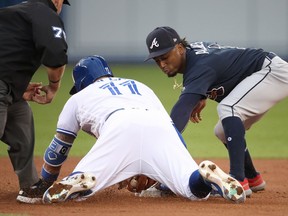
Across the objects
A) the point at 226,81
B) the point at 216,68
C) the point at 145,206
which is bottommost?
the point at 145,206

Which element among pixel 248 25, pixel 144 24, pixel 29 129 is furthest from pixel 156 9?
pixel 29 129

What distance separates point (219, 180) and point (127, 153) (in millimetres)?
766

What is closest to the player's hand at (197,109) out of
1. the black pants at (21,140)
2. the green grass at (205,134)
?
the black pants at (21,140)

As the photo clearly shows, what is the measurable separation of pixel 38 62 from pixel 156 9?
57.2 ft

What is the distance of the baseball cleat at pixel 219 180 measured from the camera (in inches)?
240

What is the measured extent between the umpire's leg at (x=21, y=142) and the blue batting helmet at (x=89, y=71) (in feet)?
1.96

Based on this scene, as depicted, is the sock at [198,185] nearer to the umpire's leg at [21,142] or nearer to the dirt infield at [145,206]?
the dirt infield at [145,206]

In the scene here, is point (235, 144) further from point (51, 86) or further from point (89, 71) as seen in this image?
point (51, 86)

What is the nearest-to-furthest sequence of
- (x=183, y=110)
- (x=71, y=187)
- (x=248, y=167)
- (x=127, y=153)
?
(x=71, y=187)
(x=127, y=153)
(x=183, y=110)
(x=248, y=167)

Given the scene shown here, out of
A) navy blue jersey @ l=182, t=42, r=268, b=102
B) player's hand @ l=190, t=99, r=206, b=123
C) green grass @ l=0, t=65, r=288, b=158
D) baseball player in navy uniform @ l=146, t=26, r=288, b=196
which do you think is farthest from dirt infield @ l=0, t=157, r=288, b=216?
green grass @ l=0, t=65, r=288, b=158

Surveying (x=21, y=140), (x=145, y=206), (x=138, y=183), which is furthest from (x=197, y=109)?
(x=21, y=140)

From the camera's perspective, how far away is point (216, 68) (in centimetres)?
722

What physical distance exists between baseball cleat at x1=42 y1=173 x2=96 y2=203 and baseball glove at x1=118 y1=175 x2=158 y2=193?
53 cm

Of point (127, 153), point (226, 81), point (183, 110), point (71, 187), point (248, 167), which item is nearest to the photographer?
point (71, 187)
